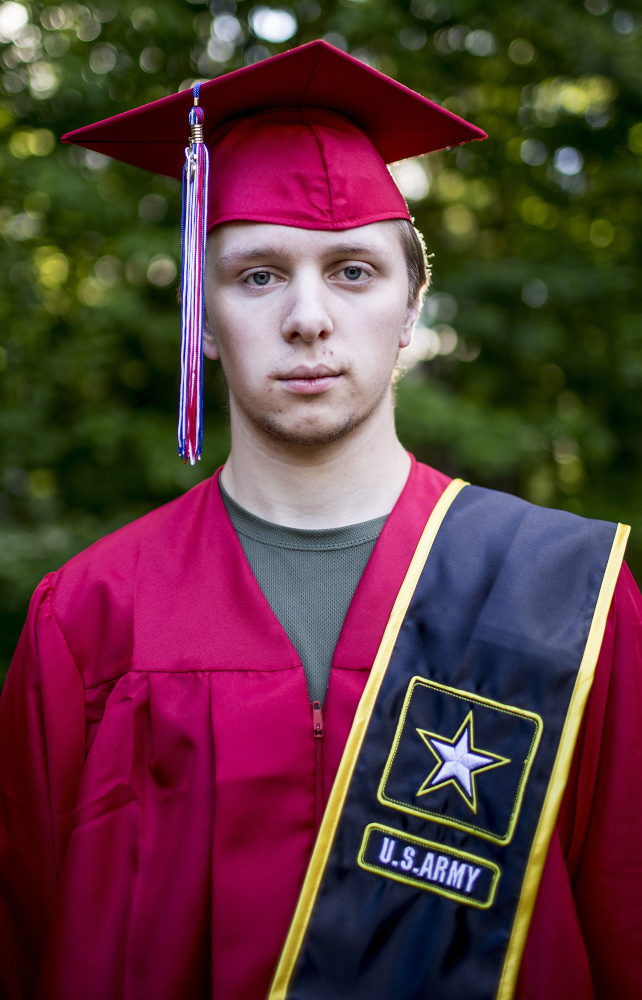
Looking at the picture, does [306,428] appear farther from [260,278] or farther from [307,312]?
[260,278]

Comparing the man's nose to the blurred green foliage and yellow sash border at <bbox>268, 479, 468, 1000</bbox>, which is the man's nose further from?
the blurred green foliage

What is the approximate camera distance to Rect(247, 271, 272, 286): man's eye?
5.32 ft

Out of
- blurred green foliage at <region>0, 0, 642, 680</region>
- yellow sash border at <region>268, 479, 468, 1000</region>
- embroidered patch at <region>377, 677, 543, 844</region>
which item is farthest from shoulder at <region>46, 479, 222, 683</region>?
blurred green foliage at <region>0, 0, 642, 680</region>

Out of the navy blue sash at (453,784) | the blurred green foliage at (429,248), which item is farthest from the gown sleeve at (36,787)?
the blurred green foliage at (429,248)

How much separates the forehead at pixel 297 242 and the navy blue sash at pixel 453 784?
683 millimetres

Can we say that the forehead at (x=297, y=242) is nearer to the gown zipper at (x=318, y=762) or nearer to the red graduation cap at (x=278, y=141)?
the red graduation cap at (x=278, y=141)

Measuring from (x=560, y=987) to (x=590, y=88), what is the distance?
4757mm

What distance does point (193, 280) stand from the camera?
1.67 meters

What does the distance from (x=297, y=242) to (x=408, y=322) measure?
0.40m

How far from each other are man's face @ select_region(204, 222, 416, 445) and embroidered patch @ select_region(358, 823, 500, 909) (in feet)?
2.65

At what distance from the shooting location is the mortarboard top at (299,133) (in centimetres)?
158

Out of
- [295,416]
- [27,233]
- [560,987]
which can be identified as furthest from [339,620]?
[27,233]

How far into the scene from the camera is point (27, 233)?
4203 mm

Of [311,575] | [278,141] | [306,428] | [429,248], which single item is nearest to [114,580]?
[311,575]
